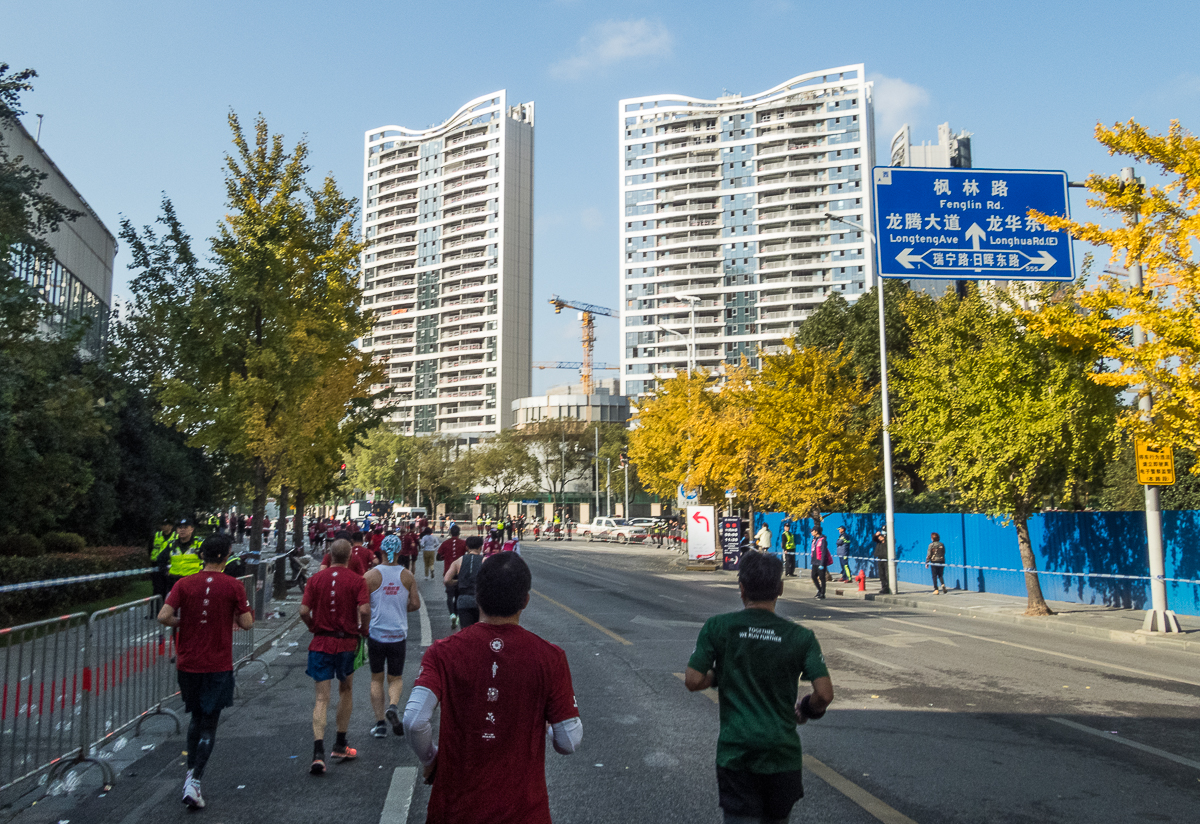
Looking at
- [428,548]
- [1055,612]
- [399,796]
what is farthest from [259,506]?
[1055,612]

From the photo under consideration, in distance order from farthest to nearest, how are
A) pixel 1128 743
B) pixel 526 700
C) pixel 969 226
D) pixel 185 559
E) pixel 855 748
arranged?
1. pixel 969 226
2. pixel 185 559
3. pixel 1128 743
4. pixel 855 748
5. pixel 526 700

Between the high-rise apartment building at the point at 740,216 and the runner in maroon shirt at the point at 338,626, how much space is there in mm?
112304

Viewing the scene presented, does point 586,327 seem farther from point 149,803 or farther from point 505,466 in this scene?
point 149,803

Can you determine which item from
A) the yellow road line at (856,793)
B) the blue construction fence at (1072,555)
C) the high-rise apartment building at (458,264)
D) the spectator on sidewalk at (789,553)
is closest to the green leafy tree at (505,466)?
the high-rise apartment building at (458,264)

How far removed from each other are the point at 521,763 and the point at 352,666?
469 cm

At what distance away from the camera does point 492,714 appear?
341 cm

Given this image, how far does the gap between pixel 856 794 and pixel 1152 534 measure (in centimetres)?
1325

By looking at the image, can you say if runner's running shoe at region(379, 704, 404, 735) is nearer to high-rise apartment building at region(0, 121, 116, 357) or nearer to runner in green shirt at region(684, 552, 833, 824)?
runner in green shirt at region(684, 552, 833, 824)

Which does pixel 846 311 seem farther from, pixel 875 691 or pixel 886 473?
pixel 875 691

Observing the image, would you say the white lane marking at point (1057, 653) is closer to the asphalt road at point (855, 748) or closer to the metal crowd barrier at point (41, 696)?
the asphalt road at point (855, 748)

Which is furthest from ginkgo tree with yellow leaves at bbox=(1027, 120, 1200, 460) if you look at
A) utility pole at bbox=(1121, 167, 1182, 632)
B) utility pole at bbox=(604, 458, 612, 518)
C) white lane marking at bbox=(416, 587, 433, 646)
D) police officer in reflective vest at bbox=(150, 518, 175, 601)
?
utility pole at bbox=(604, 458, 612, 518)

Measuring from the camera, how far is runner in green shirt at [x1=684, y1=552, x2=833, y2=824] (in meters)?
4.11

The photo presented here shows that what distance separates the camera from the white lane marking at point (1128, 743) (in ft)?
24.5

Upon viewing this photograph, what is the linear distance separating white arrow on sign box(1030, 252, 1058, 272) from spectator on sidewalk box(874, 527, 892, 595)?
10157 mm
